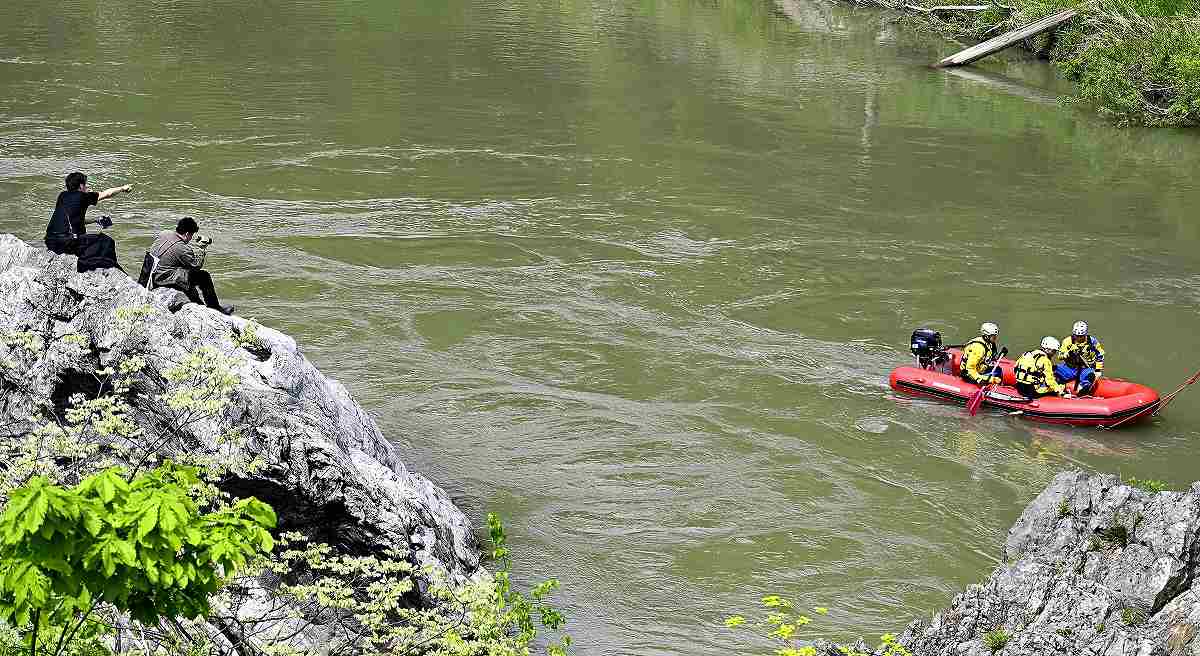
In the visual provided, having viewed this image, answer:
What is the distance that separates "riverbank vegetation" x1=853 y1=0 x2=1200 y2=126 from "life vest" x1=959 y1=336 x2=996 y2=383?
15.6 m

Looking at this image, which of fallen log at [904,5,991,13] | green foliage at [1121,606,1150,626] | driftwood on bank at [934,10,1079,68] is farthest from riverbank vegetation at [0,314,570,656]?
fallen log at [904,5,991,13]

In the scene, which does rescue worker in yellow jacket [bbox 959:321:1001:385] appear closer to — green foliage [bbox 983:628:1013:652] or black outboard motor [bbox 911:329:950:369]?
black outboard motor [bbox 911:329:950:369]

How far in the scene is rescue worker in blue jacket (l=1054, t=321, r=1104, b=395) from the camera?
45.8 ft

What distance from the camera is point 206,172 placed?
21516 mm

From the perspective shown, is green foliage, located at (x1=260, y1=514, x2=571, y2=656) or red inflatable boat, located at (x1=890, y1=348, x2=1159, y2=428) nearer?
green foliage, located at (x1=260, y1=514, x2=571, y2=656)

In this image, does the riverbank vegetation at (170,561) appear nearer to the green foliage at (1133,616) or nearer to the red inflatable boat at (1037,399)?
the green foliage at (1133,616)

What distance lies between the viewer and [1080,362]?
46.0 feet

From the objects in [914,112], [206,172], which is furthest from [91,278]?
[914,112]

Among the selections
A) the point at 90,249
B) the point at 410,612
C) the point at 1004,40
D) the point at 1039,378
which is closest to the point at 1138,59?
the point at 1004,40

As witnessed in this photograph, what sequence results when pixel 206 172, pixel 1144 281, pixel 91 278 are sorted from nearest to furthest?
pixel 91 278, pixel 1144 281, pixel 206 172

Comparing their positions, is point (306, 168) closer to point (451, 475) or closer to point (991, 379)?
point (451, 475)

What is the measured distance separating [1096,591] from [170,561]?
5.01 meters

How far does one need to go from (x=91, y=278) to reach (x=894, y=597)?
22.6ft

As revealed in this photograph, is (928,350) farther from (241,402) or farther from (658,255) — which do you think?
(241,402)
